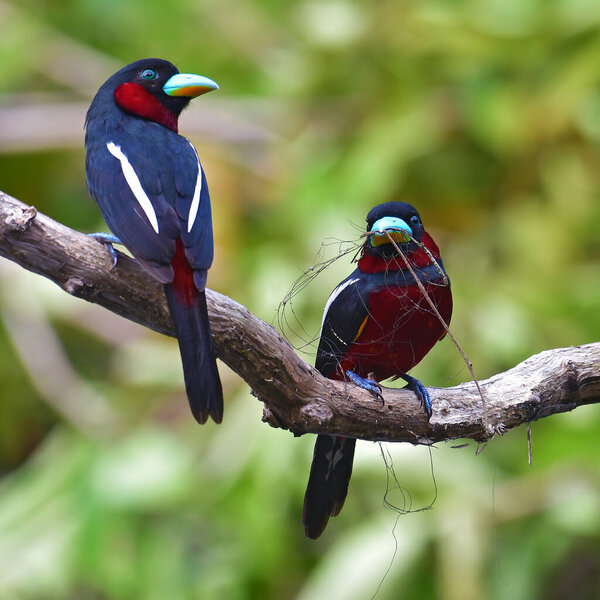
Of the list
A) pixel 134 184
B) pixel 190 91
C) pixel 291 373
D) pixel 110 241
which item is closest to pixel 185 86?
pixel 190 91

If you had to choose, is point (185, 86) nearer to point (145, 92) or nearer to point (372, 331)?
point (145, 92)

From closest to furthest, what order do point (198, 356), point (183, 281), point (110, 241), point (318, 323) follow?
point (198, 356)
point (183, 281)
point (110, 241)
point (318, 323)

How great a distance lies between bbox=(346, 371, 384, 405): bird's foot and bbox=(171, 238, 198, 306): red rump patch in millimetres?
488

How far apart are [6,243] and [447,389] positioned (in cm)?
94

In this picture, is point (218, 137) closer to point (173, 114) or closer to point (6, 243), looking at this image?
point (173, 114)

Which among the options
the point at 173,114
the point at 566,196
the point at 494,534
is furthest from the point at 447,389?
the point at 566,196

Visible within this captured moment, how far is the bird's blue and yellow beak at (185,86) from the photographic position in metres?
1.96

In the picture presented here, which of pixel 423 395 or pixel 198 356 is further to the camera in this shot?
pixel 423 395

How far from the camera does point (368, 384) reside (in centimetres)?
195

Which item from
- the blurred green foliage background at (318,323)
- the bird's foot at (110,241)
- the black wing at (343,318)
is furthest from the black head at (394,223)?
the blurred green foliage background at (318,323)

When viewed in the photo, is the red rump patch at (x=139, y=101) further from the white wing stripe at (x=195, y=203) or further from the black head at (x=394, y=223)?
the black head at (x=394, y=223)

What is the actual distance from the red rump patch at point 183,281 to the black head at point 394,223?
0.32 m

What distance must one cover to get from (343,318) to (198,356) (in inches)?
21.7

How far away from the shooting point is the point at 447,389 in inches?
79.7
